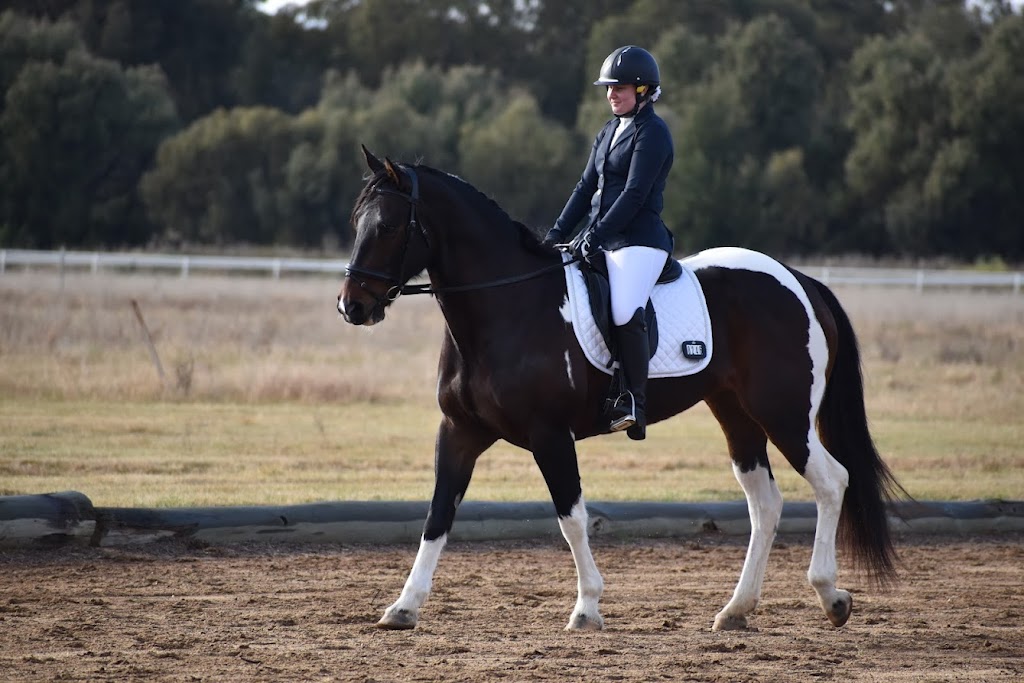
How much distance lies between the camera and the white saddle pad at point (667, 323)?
6508mm

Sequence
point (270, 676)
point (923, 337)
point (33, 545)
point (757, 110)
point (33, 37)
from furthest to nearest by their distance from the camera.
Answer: point (757, 110) < point (33, 37) < point (923, 337) < point (33, 545) < point (270, 676)

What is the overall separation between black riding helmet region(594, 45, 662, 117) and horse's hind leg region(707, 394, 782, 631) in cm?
177

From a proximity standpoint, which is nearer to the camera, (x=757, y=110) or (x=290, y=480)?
(x=290, y=480)

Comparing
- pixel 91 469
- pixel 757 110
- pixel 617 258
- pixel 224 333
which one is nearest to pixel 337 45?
pixel 757 110

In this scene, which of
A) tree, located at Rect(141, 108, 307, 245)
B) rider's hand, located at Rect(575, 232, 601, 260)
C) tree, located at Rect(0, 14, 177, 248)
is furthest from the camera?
tree, located at Rect(141, 108, 307, 245)

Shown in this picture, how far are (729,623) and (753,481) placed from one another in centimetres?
96

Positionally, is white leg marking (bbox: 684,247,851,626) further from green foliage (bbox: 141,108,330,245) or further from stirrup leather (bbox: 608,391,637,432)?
green foliage (bbox: 141,108,330,245)

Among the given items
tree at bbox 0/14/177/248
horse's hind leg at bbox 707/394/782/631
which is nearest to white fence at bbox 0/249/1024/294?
tree at bbox 0/14/177/248

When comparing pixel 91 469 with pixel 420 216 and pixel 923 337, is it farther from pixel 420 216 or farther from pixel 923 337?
pixel 923 337

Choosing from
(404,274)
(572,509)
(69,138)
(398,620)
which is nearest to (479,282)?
(404,274)

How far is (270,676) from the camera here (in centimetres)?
525

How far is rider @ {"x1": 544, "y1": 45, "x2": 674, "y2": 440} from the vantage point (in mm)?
6504

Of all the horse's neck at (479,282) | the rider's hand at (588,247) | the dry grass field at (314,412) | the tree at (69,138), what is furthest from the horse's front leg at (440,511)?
the tree at (69,138)

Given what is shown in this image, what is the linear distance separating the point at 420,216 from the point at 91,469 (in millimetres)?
5985
